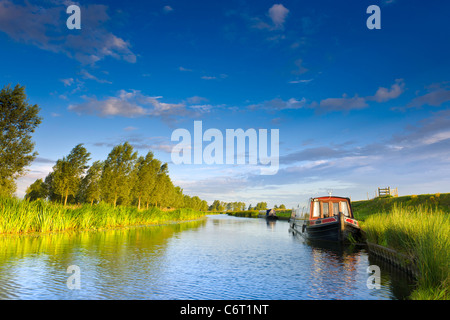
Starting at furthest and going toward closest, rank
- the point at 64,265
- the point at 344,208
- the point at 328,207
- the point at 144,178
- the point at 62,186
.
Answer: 1. the point at 144,178
2. the point at 62,186
3. the point at 328,207
4. the point at 344,208
5. the point at 64,265

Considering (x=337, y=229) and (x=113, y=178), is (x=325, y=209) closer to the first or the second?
(x=337, y=229)

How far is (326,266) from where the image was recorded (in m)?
15.1

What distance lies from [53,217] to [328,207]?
24.6 metres

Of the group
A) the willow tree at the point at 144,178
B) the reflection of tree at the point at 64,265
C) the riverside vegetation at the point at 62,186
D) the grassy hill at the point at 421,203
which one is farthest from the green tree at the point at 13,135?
the grassy hill at the point at 421,203

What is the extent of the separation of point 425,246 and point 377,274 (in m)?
4.37

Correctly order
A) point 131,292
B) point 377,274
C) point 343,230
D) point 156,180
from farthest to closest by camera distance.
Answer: point 156,180 < point 343,230 < point 377,274 < point 131,292

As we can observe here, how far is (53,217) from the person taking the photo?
78.7ft

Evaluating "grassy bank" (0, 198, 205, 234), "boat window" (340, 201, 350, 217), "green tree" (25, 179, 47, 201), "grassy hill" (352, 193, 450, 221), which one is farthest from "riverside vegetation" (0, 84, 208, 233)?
"grassy hill" (352, 193, 450, 221)

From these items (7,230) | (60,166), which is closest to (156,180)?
(60,166)

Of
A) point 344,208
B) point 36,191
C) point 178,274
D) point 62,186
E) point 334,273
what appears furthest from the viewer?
point 36,191

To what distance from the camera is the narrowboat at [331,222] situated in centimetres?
2455

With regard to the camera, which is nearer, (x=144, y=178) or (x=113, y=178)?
(x=113, y=178)

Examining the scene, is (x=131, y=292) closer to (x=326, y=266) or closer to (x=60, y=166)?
(x=326, y=266)

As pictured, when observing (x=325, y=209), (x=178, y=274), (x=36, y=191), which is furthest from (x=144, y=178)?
(x=178, y=274)
